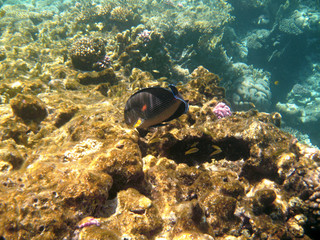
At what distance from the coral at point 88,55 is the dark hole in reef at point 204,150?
16.3 ft

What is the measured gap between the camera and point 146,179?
3.06 meters

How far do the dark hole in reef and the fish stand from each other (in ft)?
5.36

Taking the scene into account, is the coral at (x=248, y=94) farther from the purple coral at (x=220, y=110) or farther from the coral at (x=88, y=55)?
the coral at (x=88, y=55)

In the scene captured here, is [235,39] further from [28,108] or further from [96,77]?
[28,108]

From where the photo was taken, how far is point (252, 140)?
3627mm

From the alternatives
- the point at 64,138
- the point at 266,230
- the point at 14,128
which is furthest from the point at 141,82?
the point at 266,230

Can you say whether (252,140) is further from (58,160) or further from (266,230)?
(58,160)

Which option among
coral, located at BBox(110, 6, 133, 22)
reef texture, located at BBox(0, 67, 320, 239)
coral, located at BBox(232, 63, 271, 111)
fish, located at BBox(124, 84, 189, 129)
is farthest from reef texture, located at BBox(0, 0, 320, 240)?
coral, located at BBox(232, 63, 271, 111)

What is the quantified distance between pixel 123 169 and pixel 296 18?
19687 millimetres

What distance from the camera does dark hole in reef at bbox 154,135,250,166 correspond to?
3.64m

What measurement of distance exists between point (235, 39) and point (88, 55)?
14395mm

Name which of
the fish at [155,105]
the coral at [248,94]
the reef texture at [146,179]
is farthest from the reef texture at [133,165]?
the coral at [248,94]

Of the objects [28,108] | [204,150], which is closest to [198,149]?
[204,150]

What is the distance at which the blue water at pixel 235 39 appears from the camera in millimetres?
10742
